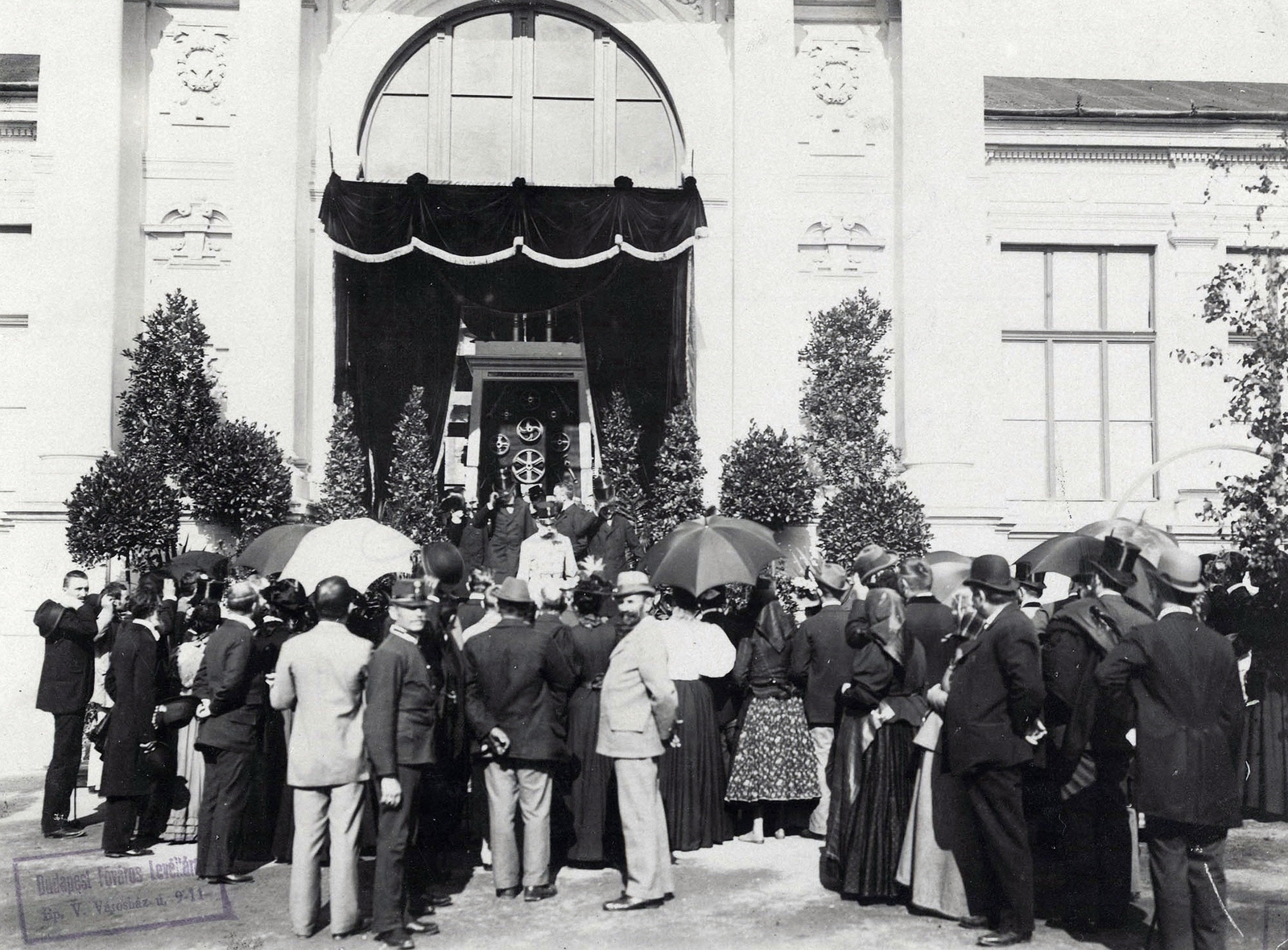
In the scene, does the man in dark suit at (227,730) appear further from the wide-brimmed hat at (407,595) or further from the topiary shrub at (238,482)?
the topiary shrub at (238,482)

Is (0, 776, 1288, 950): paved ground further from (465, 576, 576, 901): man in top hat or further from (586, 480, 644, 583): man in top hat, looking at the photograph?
(586, 480, 644, 583): man in top hat

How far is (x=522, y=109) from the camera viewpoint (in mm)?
15078

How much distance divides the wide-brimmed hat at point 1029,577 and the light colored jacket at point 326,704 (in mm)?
4642

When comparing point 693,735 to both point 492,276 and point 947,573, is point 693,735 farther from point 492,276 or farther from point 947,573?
point 492,276

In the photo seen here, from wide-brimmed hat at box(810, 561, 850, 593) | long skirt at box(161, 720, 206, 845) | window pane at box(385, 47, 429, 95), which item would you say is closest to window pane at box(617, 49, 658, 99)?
window pane at box(385, 47, 429, 95)

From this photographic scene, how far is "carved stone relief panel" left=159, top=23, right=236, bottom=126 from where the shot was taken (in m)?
14.2

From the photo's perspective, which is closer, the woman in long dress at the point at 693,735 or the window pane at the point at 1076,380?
the woman in long dress at the point at 693,735

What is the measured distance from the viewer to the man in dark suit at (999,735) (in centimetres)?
619

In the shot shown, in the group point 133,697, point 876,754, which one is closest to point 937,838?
point 876,754

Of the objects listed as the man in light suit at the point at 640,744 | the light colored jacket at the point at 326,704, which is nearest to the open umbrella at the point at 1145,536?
the man in light suit at the point at 640,744

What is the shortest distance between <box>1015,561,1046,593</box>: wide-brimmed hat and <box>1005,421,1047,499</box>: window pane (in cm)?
616

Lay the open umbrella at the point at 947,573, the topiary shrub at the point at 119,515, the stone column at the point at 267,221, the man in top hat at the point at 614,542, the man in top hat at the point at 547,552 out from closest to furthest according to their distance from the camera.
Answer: the open umbrella at the point at 947,573 < the man in top hat at the point at 547,552 < the man in top hat at the point at 614,542 < the topiary shrub at the point at 119,515 < the stone column at the point at 267,221

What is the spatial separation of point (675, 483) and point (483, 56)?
6.19m

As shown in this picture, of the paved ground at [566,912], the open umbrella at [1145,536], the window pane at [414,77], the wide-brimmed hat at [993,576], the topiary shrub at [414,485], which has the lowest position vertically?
the paved ground at [566,912]
